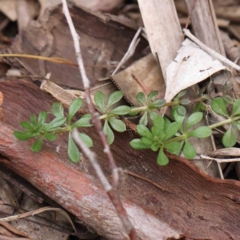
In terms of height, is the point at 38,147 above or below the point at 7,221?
above

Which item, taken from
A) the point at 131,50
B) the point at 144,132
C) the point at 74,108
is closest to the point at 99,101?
the point at 74,108

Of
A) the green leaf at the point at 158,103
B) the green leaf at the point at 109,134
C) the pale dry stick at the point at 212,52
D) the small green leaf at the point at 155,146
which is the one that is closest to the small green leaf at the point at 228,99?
the pale dry stick at the point at 212,52

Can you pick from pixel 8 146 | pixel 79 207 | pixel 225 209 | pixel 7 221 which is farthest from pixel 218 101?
pixel 7 221

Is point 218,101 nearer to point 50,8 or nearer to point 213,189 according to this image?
point 213,189

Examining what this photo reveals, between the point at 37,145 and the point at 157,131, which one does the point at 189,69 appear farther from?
the point at 37,145

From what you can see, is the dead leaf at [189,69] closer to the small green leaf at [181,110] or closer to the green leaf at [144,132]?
the small green leaf at [181,110]
